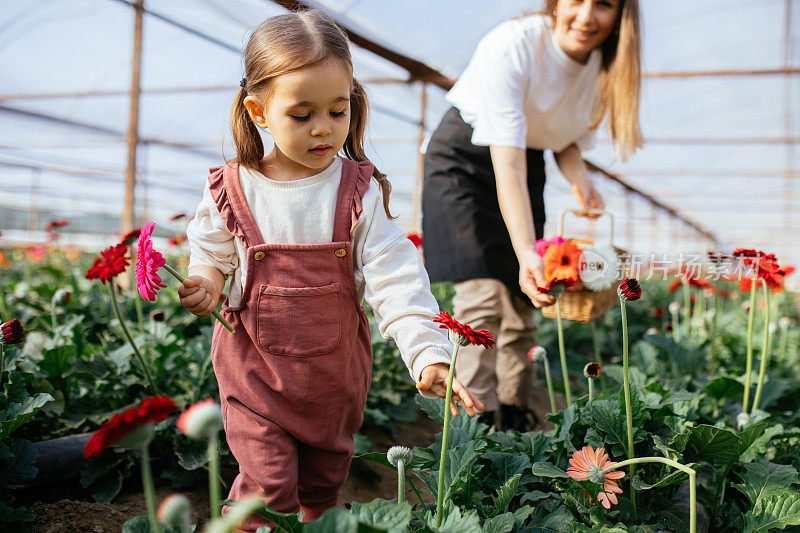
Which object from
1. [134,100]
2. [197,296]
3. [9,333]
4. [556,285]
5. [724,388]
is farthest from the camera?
[134,100]

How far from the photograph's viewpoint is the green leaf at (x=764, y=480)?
1505mm

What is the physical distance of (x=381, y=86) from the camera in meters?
7.61

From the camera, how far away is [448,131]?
7.55 feet

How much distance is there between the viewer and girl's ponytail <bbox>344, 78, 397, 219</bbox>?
149 centimetres

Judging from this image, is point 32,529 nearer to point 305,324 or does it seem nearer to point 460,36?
point 305,324

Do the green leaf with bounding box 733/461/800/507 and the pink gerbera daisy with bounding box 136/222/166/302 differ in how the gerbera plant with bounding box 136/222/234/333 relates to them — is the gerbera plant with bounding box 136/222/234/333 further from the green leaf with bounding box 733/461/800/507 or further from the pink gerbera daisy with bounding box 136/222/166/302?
the green leaf with bounding box 733/461/800/507

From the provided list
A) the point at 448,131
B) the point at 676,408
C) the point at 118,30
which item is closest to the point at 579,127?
the point at 448,131

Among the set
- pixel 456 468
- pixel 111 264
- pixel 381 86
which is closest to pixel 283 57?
pixel 111 264

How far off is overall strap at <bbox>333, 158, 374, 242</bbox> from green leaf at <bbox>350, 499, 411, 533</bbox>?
562mm

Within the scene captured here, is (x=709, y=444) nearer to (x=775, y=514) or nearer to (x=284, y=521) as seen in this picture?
(x=775, y=514)

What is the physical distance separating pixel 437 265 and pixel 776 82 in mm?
9973

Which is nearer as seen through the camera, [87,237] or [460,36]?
[460,36]

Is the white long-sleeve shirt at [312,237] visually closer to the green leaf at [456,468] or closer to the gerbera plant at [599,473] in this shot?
the green leaf at [456,468]

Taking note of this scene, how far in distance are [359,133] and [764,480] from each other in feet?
4.17
